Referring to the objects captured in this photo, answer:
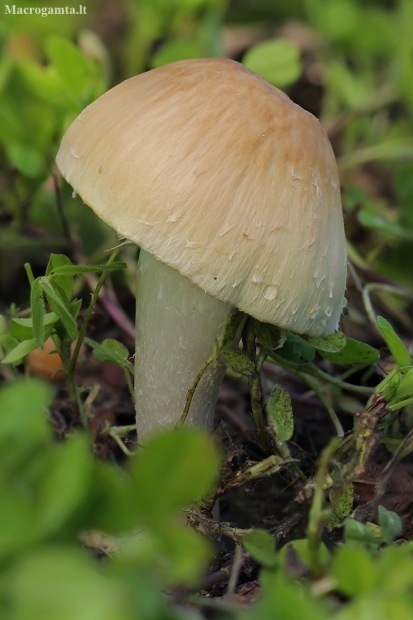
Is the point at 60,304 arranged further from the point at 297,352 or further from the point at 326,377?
the point at 326,377

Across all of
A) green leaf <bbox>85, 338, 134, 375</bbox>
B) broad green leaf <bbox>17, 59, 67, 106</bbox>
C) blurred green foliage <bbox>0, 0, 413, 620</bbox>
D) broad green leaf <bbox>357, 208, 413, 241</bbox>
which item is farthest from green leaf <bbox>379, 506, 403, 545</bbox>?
broad green leaf <bbox>17, 59, 67, 106</bbox>

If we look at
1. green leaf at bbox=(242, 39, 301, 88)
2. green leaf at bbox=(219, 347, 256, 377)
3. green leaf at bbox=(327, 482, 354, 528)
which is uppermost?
green leaf at bbox=(242, 39, 301, 88)

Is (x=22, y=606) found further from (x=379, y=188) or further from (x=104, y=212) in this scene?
(x=379, y=188)

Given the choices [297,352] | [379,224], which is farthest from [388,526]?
[379,224]

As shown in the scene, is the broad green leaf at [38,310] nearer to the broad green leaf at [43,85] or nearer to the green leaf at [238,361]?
the green leaf at [238,361]

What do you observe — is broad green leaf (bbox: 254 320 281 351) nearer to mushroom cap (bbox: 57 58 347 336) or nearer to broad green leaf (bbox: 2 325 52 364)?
mushroom cap (bbox: 57 58 347 336)

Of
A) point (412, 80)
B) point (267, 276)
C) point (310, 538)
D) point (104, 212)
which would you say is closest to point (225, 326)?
point (267, 276)
